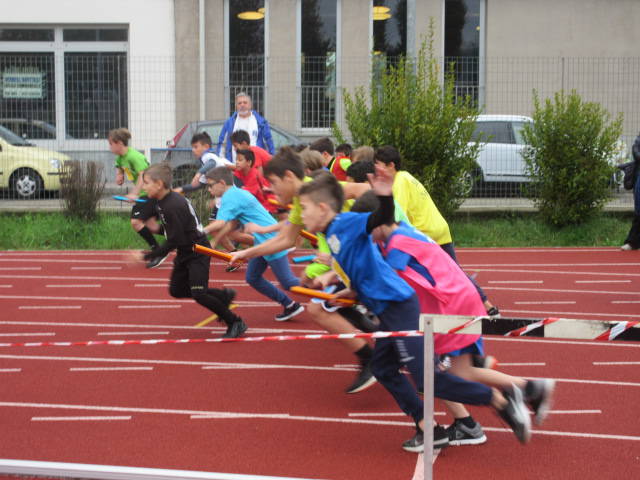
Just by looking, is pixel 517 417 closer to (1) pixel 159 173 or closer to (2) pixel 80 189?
(1) pixel 159 173

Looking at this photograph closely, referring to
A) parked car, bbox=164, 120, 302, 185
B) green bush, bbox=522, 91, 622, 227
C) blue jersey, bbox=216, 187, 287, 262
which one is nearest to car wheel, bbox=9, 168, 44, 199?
parked car, bbox=164, 120, 302, 185

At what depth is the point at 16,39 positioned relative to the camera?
20.9 metres

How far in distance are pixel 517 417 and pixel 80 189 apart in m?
10.9

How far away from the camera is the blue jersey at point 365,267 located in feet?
14.9

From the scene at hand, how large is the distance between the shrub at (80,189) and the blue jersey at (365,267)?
10.1 meters

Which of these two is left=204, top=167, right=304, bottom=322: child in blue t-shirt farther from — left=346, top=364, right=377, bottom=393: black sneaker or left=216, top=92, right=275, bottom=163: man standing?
left=216, top=92, right=275, bottom=163: man standing

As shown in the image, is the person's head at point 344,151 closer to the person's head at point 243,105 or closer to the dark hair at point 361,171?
the person's head at point 243,105

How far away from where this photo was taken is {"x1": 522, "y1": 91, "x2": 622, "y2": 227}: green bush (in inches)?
531

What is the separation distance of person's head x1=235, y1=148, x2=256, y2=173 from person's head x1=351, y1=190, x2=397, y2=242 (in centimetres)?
478

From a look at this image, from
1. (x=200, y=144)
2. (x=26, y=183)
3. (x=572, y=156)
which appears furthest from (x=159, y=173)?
(x=26, y=183)

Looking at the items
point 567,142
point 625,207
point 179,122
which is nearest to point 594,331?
point 567,142

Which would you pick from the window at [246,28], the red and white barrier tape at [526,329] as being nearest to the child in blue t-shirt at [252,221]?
the red and white barrier tape at [526,329]

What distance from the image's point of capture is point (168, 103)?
52.1ft

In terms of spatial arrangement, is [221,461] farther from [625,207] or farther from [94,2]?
[94,2]
